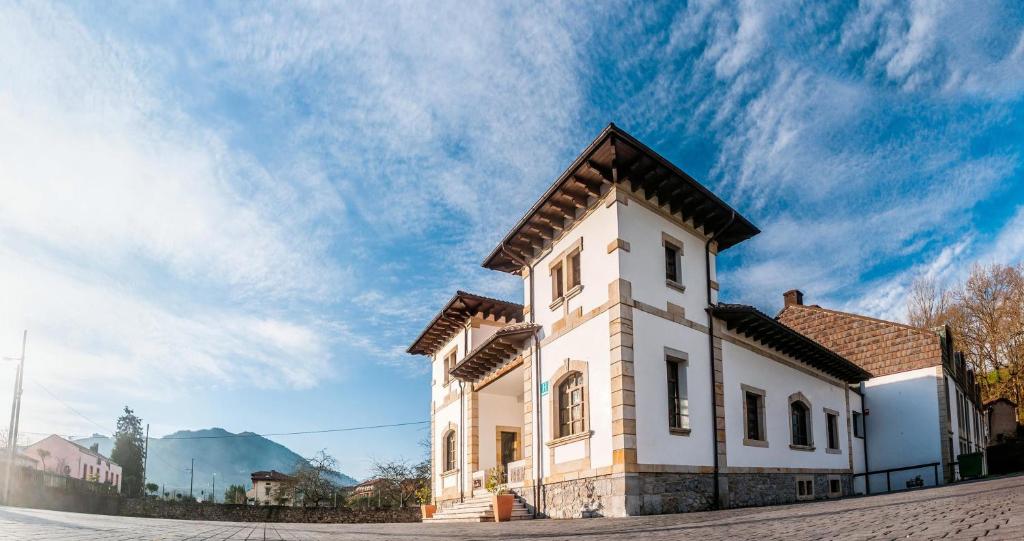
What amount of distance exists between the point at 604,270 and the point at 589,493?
4.81m

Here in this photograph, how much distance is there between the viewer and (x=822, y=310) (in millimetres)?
28953

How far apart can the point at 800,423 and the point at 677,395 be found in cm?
690

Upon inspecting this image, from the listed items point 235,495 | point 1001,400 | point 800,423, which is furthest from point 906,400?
point 235,495

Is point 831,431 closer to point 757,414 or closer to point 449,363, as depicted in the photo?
point 757,414

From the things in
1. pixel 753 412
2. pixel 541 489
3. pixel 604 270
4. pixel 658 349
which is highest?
pixel 604 270

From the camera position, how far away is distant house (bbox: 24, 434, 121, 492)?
5959cm

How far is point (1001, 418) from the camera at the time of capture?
4044 centimetres

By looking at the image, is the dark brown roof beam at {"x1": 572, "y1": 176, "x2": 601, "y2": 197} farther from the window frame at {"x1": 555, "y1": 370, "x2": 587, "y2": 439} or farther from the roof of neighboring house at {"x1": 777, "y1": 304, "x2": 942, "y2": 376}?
the roof of neighboring house at {"x1": 777, "y1": 304, "x2": 942, "y2": 376}

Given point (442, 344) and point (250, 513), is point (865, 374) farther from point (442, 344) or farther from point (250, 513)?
point (250, 513)

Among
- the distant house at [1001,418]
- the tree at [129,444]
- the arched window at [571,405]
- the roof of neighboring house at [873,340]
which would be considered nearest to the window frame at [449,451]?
the arched window at [571,405]

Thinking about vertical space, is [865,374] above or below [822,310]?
below

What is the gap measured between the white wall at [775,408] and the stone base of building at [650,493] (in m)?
0.57

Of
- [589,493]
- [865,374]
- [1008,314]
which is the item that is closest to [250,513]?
[589,493]

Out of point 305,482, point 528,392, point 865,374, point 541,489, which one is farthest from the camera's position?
point 305,482
